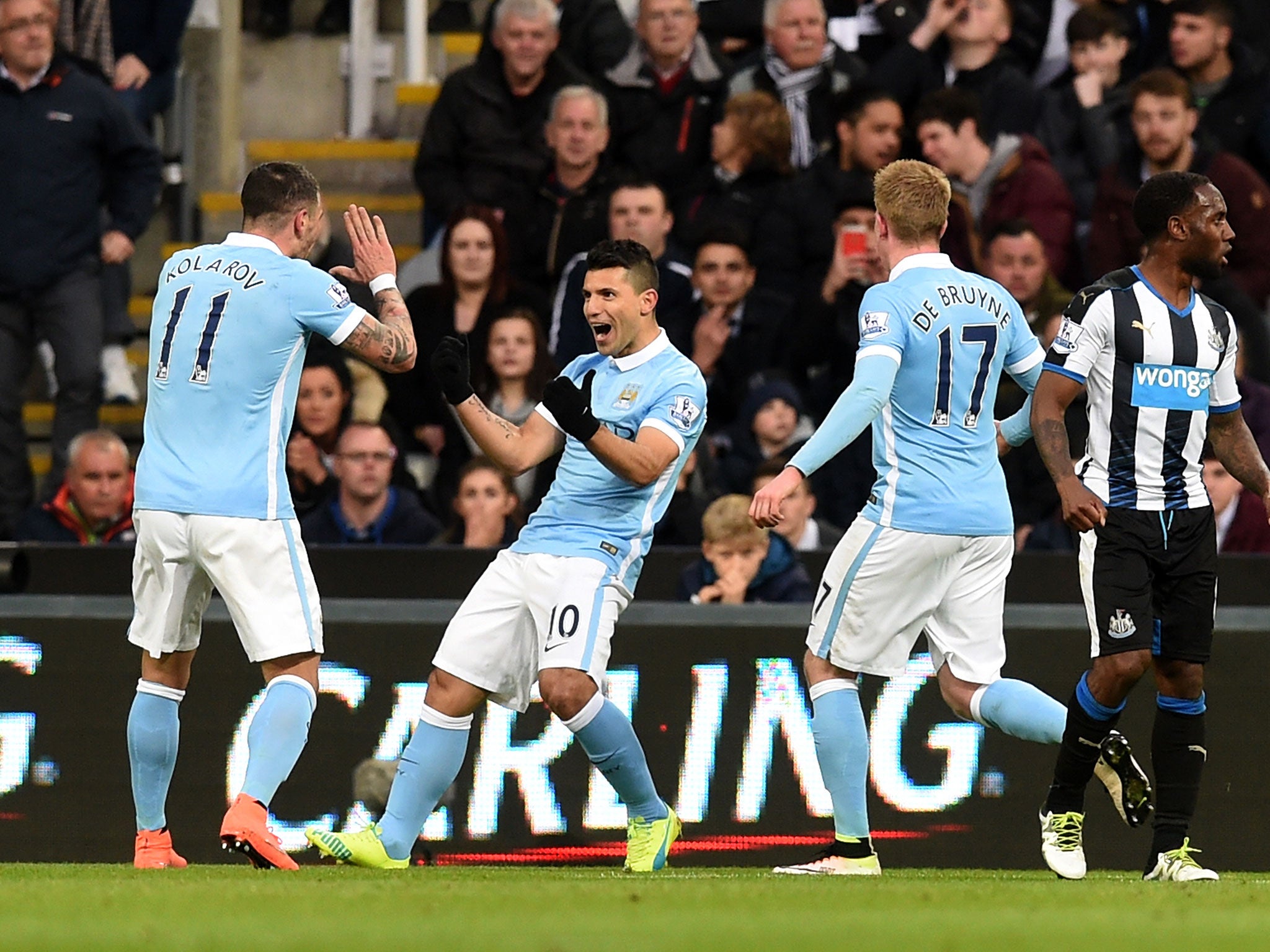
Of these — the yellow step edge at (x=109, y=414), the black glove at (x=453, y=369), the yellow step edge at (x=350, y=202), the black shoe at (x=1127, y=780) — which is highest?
the yellow step edge at (x=350, y=202)

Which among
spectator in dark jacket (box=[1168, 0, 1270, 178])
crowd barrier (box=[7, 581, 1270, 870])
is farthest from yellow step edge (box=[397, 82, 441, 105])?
crowd barrier (box=[7, 581, 1270, 870])

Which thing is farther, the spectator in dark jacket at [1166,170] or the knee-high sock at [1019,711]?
the spectator in dark jacket at [1166,170]

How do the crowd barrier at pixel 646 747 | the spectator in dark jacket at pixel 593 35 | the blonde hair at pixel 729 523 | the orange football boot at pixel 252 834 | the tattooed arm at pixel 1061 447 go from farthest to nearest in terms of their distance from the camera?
the spectator in dark jacket at pixel 593 35 → the blonde hair at pixel 729 523 → the crowd barrier at pixel 646 747 → the tattooed arm at pixel 1061 447 → the orange football boot at pixel 252 834

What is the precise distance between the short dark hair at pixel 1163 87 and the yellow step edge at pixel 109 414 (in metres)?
5.75

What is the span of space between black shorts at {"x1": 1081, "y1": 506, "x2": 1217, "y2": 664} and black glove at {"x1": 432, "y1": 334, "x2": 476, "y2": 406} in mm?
1971

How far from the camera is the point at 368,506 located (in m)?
9.77

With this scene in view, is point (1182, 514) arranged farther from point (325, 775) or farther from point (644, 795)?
point (325, 775)

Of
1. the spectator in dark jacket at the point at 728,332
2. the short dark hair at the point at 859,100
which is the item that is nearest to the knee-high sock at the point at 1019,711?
the spectator in dark jacket at the point at 728,332

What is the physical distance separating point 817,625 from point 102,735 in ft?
10.1

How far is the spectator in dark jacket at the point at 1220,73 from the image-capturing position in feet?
37.0

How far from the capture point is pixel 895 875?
6.83 m

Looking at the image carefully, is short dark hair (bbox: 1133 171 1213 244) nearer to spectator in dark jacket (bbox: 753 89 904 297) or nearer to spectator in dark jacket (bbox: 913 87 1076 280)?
spectator in dark jacket (bbox: 913 87 1076 280)

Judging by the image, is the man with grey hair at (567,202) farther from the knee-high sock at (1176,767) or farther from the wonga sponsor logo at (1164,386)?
the knee-high sock at (1176,767)

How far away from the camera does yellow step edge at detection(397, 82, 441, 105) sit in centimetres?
1316
